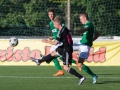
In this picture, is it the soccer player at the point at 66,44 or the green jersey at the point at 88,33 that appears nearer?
the soccer player at the point at 66,44

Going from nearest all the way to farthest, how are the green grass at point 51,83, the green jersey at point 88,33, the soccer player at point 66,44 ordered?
1. the green grass at point 51,83
2. the soccer player at point 66,44
3. the green jersey at point 88,33

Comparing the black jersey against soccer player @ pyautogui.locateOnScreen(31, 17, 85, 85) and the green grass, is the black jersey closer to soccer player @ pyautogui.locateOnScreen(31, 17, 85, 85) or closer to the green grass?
soccer player @ pyautogui.locateOnScreen(31, 17, 85, 85)

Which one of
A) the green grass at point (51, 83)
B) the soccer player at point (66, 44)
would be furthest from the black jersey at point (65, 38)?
the green grass at point (51, 83)

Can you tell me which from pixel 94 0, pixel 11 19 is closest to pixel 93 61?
pixel 94 0

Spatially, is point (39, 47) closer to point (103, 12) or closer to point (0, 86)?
point (103, 12)

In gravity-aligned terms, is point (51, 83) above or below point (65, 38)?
below

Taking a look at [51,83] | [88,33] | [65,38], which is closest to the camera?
[65,38]

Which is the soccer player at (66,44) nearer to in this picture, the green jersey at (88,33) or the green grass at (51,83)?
the green grass at (51,83)

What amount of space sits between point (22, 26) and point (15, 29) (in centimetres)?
47

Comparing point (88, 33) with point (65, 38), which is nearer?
point (65, 38)

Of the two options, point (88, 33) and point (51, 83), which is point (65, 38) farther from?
point (51, 83)

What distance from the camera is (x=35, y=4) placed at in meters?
25.8

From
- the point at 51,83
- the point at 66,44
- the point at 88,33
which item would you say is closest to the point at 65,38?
the point at 66,44

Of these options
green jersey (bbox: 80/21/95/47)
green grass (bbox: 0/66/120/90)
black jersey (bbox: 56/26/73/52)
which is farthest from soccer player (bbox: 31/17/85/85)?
green jersey (bbox: 80/21/95/47)
